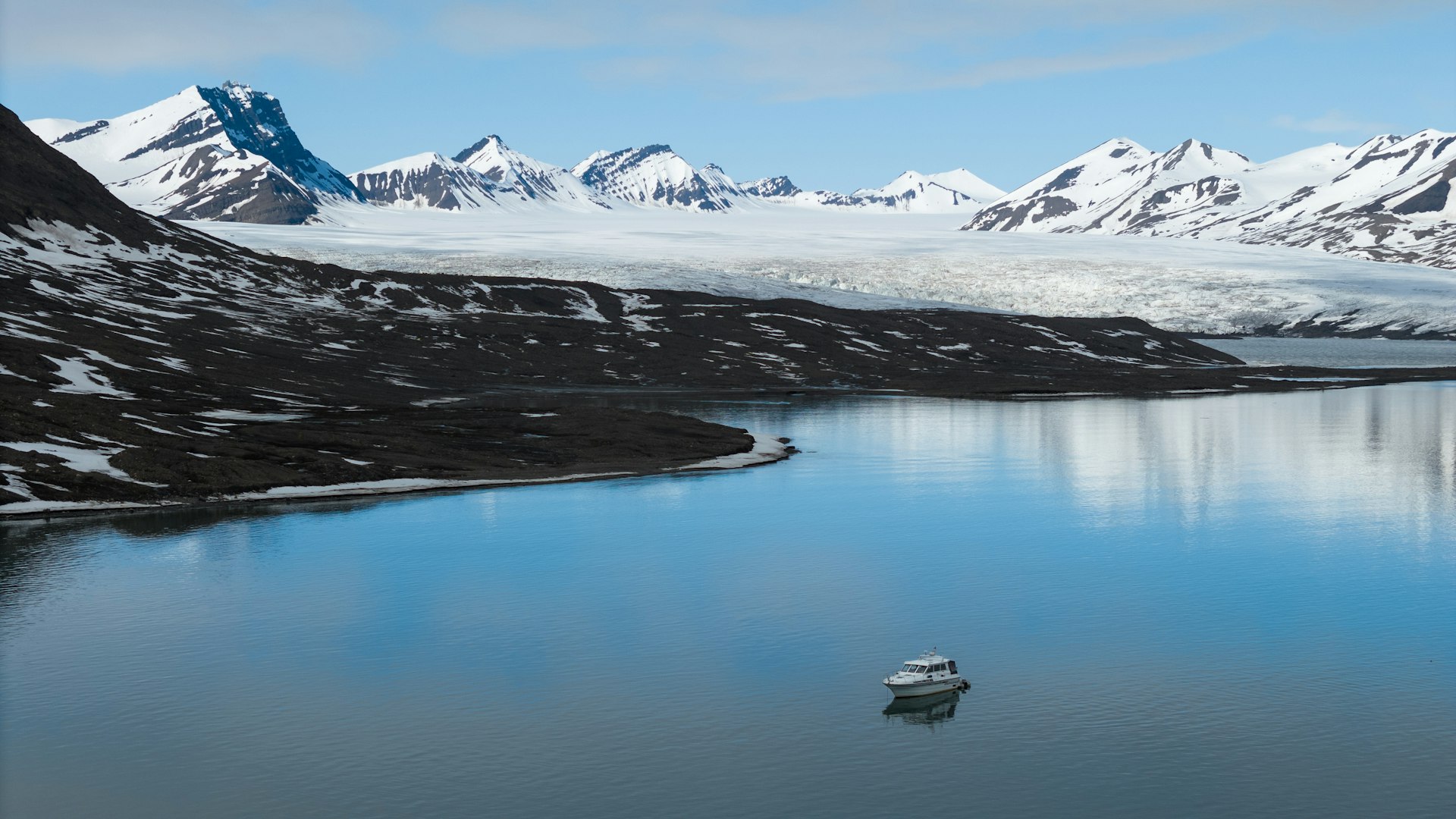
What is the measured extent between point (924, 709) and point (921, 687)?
1.98 ft

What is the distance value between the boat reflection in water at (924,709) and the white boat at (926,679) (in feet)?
0.51

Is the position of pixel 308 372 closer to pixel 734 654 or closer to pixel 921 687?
pixel 734 654

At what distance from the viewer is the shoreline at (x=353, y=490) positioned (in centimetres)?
6519

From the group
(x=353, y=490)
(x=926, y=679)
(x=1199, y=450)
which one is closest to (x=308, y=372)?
(x=353, y=490)

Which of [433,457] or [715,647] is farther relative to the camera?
[433,457]

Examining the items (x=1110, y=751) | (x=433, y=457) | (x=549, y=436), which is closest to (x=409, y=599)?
(x=1110, y=751)

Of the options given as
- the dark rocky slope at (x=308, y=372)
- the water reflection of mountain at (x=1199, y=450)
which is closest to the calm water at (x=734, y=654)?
the water reflection of mountain at (x=1199, y=450)

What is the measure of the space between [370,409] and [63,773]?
7781cm

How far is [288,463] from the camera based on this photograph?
7769 centimetres

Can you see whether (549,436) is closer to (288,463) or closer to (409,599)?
(288,463)

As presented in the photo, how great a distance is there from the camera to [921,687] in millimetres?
36875

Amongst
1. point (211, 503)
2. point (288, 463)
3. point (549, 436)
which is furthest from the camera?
point (549, 436)

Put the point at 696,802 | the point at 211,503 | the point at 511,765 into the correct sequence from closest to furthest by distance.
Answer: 1. the point at 696,802
2. the point at 511,765
3. the point at 211,503

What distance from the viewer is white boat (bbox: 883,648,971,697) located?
36875 millimetres
